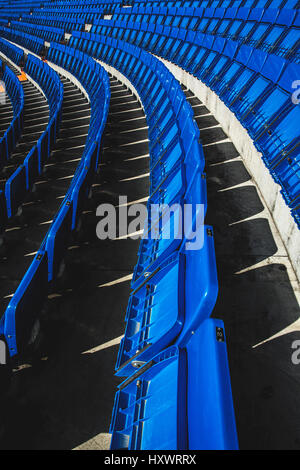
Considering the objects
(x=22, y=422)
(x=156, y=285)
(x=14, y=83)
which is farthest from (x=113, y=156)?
(x=14, y=83)

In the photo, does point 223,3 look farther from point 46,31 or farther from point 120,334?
point 46,31

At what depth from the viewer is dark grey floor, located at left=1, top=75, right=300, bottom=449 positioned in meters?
1.99

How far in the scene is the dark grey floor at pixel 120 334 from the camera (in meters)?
1.99

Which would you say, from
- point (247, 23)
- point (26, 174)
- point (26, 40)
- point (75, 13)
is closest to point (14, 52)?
point (26, 40)

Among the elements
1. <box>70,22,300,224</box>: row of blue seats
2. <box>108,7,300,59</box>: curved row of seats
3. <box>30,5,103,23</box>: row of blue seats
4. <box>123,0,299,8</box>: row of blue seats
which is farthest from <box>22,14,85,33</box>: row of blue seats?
<box>70,22,300,224</box>: row of blue seats

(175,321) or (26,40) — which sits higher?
(26,40)

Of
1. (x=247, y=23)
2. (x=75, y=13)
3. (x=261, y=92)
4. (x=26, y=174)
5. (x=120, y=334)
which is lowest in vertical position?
(x=120, y=334)

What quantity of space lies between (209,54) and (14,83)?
5.50m

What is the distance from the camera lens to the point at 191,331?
5.93 ft

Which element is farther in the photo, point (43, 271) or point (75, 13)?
point (75, 13)

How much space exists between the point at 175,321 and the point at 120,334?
29.7 inches

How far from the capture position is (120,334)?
2580mm

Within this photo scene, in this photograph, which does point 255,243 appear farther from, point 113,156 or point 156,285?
point 113,156

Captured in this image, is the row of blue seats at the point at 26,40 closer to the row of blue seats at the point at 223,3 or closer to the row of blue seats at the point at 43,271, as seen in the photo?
the row of blue seats at the point at 223,3
